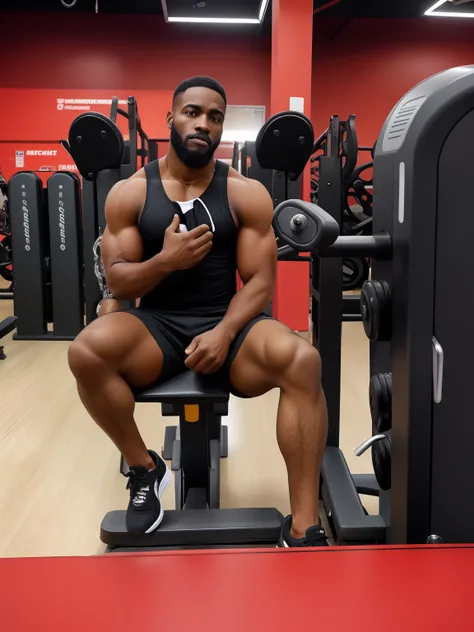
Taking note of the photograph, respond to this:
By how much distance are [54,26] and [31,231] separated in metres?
4.56

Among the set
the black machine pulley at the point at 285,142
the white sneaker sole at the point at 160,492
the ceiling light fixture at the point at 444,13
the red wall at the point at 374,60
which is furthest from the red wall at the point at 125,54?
the white sneaker sole at the point at 160,492

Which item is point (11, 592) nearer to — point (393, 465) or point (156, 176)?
point (393, 465)

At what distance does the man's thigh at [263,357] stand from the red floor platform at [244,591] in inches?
34.2

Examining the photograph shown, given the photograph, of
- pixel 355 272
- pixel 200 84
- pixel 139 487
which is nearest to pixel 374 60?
pixel 355 272

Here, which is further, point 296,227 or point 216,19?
point 216,19

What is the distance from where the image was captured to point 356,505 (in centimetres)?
170

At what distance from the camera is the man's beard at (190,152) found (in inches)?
69.7

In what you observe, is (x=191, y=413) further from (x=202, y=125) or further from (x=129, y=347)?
(x=202, y=125)

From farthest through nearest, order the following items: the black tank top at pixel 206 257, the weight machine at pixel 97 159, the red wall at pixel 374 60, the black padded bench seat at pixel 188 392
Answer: the red wall at pixel 374 60 → the weight machine at pixel 97 159 → the black tank top at pixel 206 257 → the black padded bench seat at pixel 188 392

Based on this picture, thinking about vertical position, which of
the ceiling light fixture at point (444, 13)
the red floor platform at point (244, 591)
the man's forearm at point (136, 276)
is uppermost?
the ceiling light fixture at point (444, 13)

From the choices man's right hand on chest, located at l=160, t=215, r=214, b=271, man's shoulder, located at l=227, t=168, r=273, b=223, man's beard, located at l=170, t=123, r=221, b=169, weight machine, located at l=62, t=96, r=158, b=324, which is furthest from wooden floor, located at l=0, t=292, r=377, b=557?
man's beard, located at l=170, t=123, r=221, b=169

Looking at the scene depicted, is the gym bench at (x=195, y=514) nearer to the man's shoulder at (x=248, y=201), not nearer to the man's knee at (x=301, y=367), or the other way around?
the man's knee at (x=301, y=367)

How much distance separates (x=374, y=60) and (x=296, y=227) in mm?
7630

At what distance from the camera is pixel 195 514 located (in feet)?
5.66
